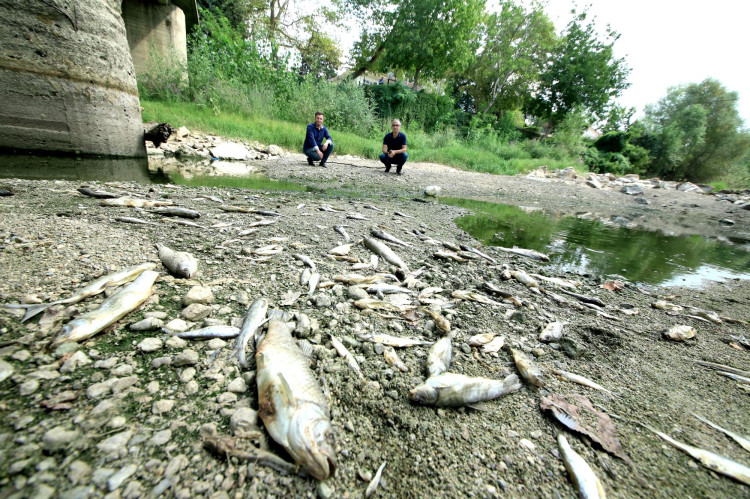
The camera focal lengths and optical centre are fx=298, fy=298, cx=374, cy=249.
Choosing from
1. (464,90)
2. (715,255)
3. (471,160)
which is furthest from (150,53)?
(464,90)

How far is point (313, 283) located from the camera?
2236 mm

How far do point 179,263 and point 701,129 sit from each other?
48517 millimetres

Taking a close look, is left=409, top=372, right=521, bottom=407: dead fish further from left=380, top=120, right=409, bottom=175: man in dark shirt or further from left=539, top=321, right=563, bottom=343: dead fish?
left=380, top=120, right=409, bottom=175: man in dark shirt

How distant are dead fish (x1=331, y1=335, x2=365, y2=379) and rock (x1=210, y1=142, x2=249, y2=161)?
9.75 meters

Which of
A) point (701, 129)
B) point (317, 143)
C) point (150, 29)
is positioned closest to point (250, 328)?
point (317, 143)

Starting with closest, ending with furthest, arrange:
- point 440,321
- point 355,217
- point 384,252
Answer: point 440,321 < point 384,252 < point 355,217

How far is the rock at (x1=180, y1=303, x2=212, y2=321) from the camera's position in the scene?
1684 mm

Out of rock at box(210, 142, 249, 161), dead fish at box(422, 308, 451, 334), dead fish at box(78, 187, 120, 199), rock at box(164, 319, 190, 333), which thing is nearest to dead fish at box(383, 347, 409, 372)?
dead fish at box(422, 308, 451, 334)

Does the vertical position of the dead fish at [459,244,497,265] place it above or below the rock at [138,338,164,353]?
A: above

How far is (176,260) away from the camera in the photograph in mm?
2117

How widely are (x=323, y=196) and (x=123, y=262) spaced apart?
4014 millimetres

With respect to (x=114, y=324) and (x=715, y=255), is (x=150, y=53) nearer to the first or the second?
(x=114, y=324)

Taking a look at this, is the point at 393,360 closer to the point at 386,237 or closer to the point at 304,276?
the point at 304,276

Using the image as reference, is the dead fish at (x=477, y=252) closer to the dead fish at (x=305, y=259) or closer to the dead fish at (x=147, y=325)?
the dead fish at (x=305, y=259)
